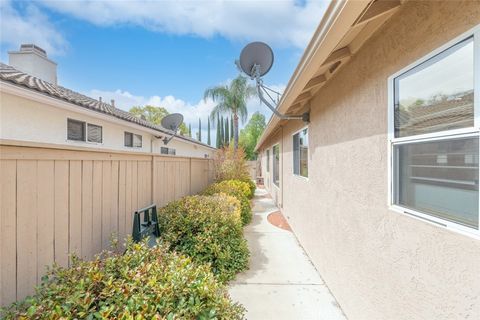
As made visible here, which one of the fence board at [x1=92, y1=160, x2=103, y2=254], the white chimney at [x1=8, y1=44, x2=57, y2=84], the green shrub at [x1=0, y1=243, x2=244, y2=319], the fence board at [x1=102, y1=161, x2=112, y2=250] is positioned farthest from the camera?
the white chimney at [x1=8, y1=44, x2=57, y2=84]

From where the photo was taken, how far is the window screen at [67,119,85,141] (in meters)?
6.94

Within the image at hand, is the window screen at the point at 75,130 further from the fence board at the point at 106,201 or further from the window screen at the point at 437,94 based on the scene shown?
the window screen at the point at 437,94

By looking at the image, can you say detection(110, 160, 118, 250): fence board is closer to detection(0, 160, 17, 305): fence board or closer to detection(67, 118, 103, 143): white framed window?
detection(0, 160, 17, 305): fence board

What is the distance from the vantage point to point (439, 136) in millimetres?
1951

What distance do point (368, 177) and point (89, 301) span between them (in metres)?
3.12

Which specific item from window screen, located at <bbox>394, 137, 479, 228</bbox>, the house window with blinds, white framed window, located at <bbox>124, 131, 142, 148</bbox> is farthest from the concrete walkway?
the house window with blinds

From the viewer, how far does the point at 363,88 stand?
3.15m

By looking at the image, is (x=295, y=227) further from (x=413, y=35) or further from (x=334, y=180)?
Answer: (x=413, y=35)

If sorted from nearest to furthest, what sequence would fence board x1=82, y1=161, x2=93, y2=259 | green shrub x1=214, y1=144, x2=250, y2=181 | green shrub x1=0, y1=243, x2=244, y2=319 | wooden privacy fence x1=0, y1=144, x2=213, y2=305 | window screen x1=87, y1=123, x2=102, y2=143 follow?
1. green shrub x1=0, y1=243, x2=244, y2=319
2. wooden privacy fence x1=0, y1=144, x2=213, y2=305
3. fence board x1=82, y1=161, x2=93, y2=259
4. window screen x1=87, y1=123, x2=102, y2=143
5. green shrub x1=214, y1=144, x2=250, y2=181

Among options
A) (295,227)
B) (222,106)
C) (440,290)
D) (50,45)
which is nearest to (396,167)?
(440,290)

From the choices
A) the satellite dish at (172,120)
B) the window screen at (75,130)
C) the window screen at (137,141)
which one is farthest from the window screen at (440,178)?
the satellite dish at (172,120)

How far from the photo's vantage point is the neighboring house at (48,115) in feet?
16.9

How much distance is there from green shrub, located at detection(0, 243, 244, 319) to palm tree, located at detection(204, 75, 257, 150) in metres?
18.8

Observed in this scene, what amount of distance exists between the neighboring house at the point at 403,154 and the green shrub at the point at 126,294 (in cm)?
167
